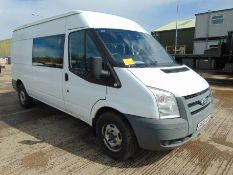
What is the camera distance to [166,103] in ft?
11.8

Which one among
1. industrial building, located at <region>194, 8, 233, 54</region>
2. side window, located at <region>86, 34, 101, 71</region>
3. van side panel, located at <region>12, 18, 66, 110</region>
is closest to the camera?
side window, located at <region>86, 34, 101, 71</region>

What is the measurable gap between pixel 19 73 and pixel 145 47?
4.31 m


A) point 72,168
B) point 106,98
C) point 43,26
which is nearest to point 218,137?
point 106,98

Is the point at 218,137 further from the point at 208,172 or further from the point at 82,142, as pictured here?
the point at 82,142

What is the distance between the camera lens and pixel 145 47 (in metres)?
4.73

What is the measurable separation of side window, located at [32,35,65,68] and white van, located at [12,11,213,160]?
0.02 m

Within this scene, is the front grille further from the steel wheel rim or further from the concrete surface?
the steel wheel rim

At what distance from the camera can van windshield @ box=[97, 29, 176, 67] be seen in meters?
4.15

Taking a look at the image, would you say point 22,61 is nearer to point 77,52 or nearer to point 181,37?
point 77,52

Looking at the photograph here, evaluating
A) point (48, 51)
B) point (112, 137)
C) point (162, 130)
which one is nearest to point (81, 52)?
point (48, 51)

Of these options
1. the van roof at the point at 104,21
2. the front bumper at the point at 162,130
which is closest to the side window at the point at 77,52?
the van roof at the point at 104,21

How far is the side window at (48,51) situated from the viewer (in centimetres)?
526

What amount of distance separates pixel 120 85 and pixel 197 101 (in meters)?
1.19

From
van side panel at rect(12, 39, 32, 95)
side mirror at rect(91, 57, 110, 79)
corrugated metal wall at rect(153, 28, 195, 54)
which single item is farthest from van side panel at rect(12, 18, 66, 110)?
corrugated metal wall at rect(153, 28, 195, 54)
